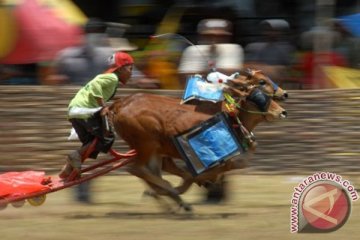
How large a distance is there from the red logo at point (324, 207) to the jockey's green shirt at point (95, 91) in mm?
2140

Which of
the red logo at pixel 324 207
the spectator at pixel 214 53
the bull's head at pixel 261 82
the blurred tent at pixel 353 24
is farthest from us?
the blurred tent at pixel 353 24

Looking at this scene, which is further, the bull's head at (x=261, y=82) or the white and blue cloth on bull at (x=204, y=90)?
the bull's head at (x=261, y=82)

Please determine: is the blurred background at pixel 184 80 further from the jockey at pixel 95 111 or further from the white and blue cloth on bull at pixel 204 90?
the white and blue cloth on bull at pixel 204 90

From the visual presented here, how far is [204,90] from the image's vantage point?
29.9 ft

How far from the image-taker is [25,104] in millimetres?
11172

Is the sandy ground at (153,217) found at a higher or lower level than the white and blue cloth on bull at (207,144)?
lower

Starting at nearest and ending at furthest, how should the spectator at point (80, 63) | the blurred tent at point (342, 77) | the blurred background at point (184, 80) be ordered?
1. the blurred background at point (184, 80)
2. the spectator at point (80, 63)
3. the blurred tent at point (342, 77)

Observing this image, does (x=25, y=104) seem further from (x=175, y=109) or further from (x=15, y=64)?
(x=175, y=109)

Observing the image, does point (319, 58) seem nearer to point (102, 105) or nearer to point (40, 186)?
point (102, 105)

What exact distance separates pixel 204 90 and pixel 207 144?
57 centimetres

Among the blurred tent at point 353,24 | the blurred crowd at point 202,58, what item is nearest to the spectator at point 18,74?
the blurred crowd at point 202,58

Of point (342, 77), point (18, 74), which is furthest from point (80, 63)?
point (342, 77)

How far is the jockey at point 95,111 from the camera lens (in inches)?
352

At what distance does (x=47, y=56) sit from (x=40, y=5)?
0.67m
